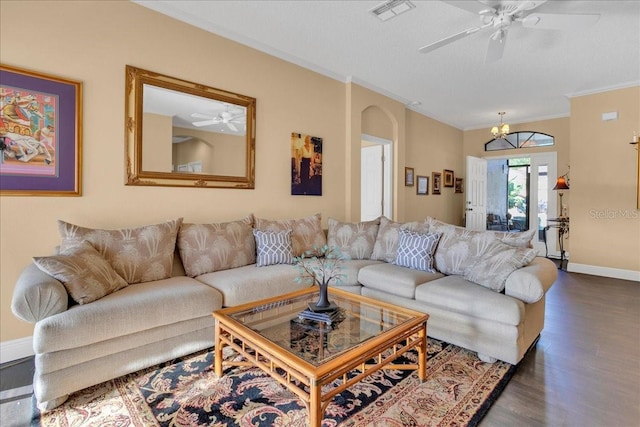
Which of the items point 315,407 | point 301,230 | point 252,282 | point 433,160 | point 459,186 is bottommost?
point 315,407

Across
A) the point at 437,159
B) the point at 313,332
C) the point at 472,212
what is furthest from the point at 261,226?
the point at 472,212

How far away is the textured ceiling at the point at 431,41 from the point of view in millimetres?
2910

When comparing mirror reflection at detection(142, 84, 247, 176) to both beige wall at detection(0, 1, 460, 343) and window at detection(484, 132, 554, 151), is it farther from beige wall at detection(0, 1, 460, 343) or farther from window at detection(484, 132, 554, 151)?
window at detection(484, 132, 554, 151)

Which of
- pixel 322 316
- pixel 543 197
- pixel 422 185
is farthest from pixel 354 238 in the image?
pixel 543 197

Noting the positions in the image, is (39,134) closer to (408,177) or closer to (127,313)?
(127,313)

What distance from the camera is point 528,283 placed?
2.23 metres

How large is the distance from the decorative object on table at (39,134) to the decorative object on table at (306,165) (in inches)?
86.4

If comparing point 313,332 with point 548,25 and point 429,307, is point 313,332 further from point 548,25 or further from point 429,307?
point 548,25

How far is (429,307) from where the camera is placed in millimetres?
2615

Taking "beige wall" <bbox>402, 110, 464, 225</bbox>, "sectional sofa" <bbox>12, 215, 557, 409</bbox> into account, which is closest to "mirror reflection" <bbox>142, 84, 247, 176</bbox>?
"sectional sofa" <bbox>12, 215, 557, 409</bbox>

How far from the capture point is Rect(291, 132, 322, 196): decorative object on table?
160 inches

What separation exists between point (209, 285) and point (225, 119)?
1837mm

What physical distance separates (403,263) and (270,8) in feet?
8.80

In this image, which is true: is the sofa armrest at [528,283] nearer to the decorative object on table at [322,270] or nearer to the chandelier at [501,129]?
the decorative object on table at [322,270]
